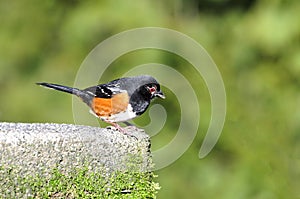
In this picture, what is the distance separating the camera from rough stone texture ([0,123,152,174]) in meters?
2.07

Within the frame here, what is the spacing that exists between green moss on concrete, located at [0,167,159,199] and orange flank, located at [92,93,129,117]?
0.37m

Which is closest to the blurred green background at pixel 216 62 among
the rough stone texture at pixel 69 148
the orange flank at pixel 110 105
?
the orange flank at pixel 110 105

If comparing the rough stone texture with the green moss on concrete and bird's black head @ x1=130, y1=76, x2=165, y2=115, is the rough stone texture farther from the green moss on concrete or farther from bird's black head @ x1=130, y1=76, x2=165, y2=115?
bird's black head @ x1=130, y1=76, x2=165, y2=115

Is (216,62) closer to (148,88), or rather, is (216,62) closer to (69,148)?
(148,88)

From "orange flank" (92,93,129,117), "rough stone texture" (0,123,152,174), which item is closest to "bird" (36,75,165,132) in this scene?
"orange flank" (92,93,129,117)

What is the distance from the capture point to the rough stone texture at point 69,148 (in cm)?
207

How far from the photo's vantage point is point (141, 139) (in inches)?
88.6

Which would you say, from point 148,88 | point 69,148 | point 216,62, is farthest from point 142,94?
point 216,62

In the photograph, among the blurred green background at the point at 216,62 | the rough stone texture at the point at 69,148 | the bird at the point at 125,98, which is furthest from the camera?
the blurred green background at the point at 216,62

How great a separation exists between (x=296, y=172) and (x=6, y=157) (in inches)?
100

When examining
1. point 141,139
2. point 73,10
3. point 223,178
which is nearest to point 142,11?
point 73,10

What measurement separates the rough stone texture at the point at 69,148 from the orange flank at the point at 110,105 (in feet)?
0.98

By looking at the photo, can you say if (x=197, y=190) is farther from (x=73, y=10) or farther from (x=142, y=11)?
(x=73, y=10)

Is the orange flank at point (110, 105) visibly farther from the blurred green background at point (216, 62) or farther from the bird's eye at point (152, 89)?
the blurred green background at point (216, 62)
